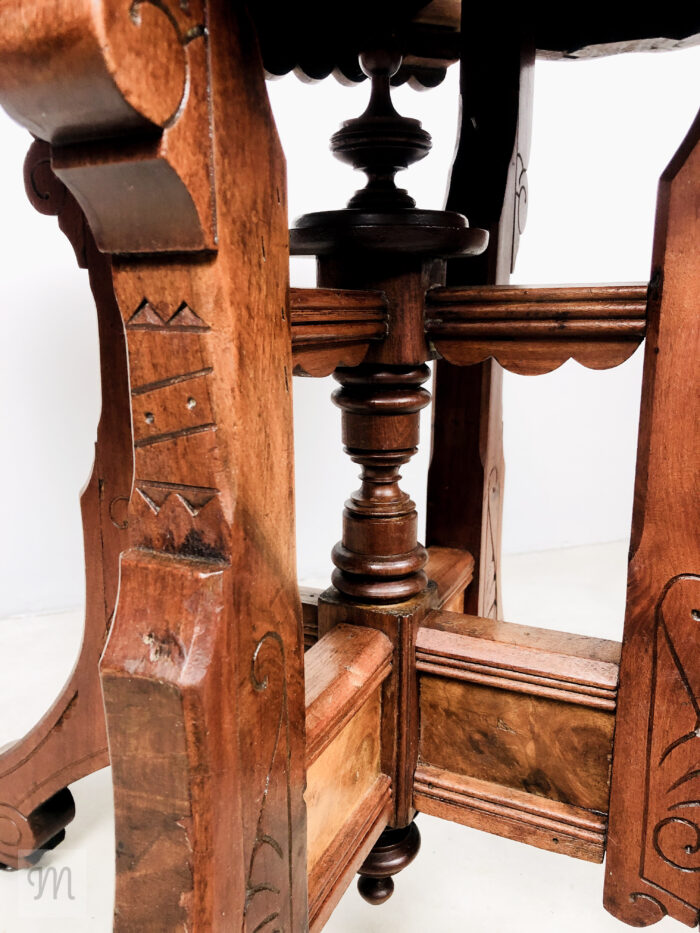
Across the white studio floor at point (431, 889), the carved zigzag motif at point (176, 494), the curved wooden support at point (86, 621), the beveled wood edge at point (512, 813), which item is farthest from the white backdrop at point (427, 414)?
the carved zigzag motif at point (176, 494)

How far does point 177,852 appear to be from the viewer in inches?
17.6

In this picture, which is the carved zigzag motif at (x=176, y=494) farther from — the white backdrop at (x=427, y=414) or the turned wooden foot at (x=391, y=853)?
the white backdrop at (x=427, y=414)

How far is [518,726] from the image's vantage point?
2.38 feet

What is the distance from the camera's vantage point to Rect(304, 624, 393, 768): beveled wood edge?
2.02 feet

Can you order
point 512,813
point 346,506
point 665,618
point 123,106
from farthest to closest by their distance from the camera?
point 346,506 < point 512,813 < point 665,618 < point 123,106

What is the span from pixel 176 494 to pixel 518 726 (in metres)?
0.44

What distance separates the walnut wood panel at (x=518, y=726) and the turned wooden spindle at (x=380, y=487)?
66 mm

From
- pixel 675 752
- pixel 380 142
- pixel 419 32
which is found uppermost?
pixel 419 32

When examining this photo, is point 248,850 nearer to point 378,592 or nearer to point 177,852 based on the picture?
point 177,852

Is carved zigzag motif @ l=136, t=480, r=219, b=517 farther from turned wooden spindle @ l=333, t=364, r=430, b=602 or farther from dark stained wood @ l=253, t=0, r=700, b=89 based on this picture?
dark stained wood @ l=253, t=0, r=700, b=89

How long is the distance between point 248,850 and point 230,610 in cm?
17

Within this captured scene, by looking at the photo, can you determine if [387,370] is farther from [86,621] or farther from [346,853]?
[86,621]

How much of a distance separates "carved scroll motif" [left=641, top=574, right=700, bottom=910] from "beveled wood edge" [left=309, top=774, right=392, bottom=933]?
0.24 meters

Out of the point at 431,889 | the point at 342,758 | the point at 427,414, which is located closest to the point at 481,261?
the point at 342,758
